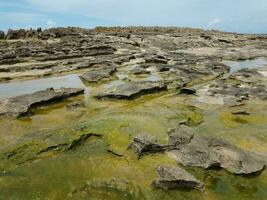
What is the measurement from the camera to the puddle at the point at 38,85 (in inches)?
888

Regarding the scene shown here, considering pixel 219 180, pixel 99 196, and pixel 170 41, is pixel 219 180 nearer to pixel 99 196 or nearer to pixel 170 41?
pixel 99 196

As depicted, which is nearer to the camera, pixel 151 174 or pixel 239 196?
pixel 239 196

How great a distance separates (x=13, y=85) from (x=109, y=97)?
859 centimetres

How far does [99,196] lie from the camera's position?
9.37m

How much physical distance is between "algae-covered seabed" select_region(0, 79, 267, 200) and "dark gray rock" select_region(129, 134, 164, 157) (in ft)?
0.80

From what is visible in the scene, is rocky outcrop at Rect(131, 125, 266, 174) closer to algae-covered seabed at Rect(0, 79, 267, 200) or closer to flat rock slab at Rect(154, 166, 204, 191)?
algae-covered seabed at Rect(0, 79, 267, 200)

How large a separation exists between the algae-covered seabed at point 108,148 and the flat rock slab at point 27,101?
525 millimetres

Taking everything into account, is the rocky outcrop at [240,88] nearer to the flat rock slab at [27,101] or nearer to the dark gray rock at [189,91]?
the dark gray rock at [189,91]

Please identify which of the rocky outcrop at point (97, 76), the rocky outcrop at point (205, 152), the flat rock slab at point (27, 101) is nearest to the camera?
the rocky outcrop at point (205, 152)

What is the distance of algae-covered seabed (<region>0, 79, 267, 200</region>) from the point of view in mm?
9734

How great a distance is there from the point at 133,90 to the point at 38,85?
307 inches

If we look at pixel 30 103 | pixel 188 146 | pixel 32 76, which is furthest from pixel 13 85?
pixel 188 146

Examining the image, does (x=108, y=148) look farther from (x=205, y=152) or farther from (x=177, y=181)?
(x=177, y=181)

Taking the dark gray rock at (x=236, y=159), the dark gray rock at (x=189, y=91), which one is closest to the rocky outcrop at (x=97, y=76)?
the dark gray rock at (x=189, y=91)
